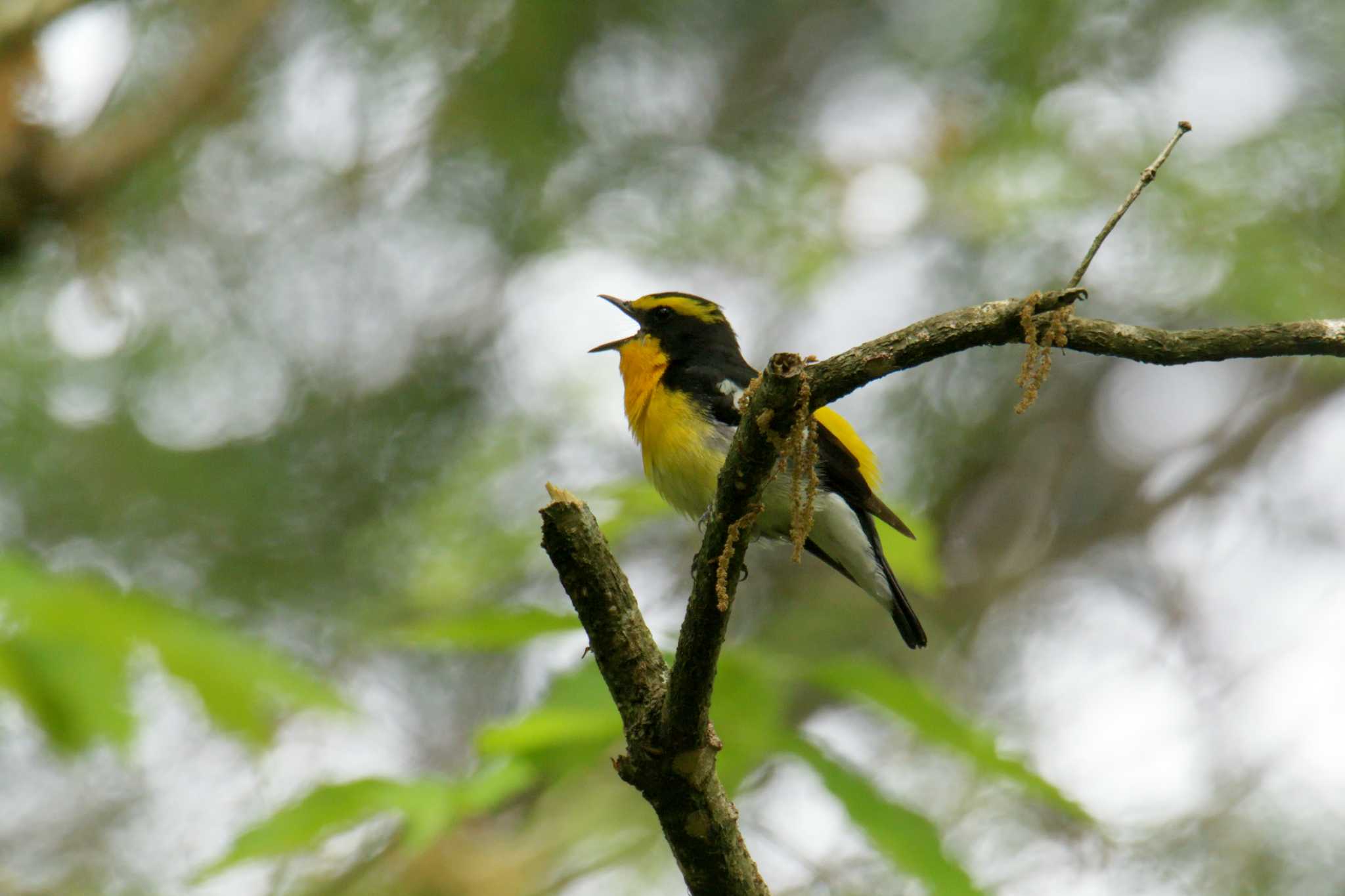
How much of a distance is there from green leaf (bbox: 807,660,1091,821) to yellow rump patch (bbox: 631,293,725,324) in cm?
214

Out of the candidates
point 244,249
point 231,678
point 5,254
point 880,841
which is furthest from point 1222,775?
point 5,254

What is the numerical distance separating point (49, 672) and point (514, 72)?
17.3 ft

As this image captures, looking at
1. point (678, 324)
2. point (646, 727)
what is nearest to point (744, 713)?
point (646, 727)

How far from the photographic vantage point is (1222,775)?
6387mm

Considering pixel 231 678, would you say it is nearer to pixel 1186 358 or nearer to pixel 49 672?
pixel 49 672

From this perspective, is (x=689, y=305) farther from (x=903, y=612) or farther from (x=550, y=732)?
(x=550, y=732)

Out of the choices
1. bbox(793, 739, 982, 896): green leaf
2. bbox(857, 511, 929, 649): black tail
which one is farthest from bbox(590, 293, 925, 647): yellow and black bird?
bbox(793, 739, 982, 896): green leaf

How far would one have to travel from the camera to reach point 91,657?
286cm

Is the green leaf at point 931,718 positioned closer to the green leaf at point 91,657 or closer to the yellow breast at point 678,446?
the yellow breast at point 678,446

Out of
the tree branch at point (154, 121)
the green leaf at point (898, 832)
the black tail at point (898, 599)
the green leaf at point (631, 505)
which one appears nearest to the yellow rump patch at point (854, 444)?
the black tail at point (898, 599)

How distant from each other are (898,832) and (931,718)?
323 millimetres

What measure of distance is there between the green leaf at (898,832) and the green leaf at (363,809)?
0.74 m

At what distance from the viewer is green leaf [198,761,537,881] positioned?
2916 millimetres

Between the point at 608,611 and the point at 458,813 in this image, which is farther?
the point at 458,813
